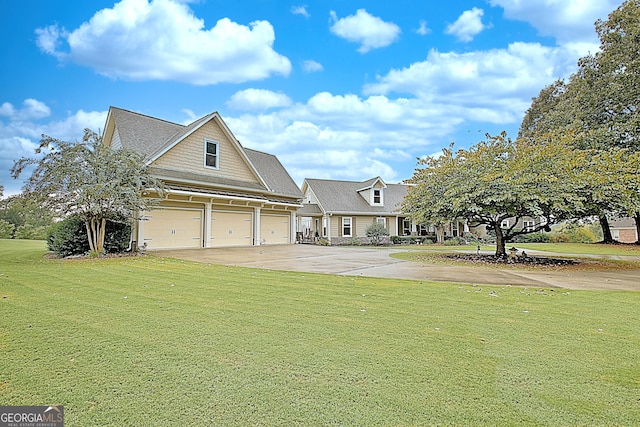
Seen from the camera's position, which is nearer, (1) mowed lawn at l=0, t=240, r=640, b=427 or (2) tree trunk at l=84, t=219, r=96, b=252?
(1) mowed lawn at l=0, t=240, r=640, b=427

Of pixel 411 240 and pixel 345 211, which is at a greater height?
pixel 345 211

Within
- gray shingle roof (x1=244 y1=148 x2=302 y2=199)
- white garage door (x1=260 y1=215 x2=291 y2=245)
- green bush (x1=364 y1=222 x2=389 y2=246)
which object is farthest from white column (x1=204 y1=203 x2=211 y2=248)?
green bush (x1=364 y1=222 x2=389 y2=246)

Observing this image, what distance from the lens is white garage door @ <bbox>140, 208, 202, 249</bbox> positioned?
53.6 feet

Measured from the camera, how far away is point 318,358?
3576 millimetres

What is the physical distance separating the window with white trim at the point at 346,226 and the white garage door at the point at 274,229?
23.6ft

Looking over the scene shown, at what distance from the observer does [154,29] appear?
13.8 metres

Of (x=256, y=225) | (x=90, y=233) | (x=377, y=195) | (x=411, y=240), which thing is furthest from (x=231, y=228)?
(x=411, y=240)

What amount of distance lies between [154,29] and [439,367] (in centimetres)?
1526

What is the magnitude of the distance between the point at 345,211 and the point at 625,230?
124 ft

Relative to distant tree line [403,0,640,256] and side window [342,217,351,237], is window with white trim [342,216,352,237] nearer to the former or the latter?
side window [342,217,351,237]

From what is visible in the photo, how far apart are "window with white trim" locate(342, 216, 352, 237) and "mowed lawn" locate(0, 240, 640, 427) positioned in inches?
931

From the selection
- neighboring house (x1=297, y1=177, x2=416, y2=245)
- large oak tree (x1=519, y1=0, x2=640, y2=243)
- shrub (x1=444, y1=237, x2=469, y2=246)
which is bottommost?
shrub (x1=444, y1=237, x2=469, y2=246)

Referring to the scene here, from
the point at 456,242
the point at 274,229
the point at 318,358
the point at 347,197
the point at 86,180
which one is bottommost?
the point at 318,358

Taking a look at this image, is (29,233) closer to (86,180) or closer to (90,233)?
(90,233)
